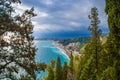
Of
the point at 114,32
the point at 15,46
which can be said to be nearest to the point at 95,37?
the point at 114,32

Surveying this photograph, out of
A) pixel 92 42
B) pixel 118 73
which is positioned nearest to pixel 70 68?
pixel 92 42

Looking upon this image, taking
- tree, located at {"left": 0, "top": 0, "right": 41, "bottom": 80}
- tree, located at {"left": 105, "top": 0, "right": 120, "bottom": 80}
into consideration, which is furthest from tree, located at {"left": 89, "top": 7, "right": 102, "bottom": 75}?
tree, located at {"left": 0, "top": 0, "right": 41, "bottom": 80}

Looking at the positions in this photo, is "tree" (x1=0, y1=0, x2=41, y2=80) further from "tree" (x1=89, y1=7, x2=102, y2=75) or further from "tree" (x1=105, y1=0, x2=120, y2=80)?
"tree" (x1=89, y1=7, x2=102, y2=75)

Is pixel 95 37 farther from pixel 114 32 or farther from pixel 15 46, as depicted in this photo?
pixel 15 46

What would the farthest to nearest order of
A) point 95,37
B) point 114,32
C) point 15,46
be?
point 95,37
point 114,32
point 15,46

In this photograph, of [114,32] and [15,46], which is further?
[114,32]

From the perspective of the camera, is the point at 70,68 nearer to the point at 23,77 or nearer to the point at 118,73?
the point at 118,73
